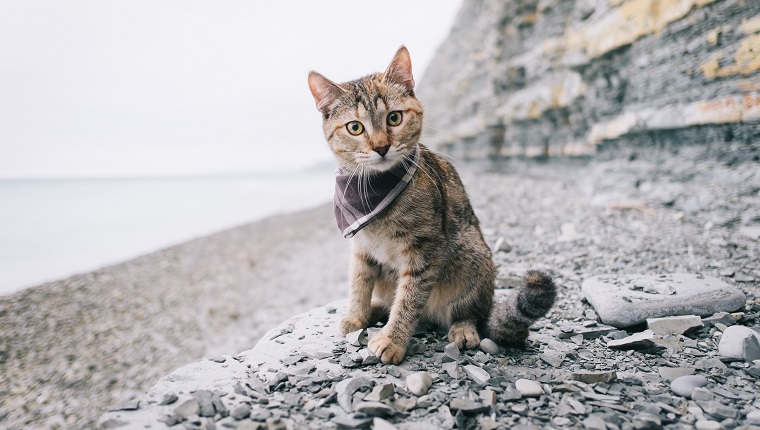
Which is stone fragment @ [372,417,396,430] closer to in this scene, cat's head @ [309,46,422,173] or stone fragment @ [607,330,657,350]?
cat's head @ [309,46,422,173]

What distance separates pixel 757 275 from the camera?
11.7 feet

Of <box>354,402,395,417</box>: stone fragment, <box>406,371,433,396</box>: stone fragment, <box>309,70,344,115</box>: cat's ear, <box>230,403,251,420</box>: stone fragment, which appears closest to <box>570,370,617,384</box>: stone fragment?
<box>406,371,433,396</box>: stone fragment

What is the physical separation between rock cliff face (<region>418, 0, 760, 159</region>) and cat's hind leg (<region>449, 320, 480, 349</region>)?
4.68ft

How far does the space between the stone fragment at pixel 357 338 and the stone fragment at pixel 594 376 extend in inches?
52.4

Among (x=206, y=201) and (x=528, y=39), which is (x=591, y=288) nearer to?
(x=528, y=39)

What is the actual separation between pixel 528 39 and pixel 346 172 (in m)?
11.8

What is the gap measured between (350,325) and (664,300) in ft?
7.80

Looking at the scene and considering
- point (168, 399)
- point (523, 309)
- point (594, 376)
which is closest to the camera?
point (168, 399)

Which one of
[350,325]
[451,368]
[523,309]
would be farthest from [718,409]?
Result: [350,325]

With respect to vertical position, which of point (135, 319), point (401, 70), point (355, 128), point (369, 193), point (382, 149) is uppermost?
point (401, 70)

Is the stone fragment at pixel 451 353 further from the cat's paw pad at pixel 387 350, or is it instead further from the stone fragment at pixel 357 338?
the stone fragment at pixel 357 338

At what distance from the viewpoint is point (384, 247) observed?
2.71 meters

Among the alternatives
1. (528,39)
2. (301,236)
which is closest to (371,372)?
(301,236)

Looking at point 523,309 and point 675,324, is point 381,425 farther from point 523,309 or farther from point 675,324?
point 675,324
